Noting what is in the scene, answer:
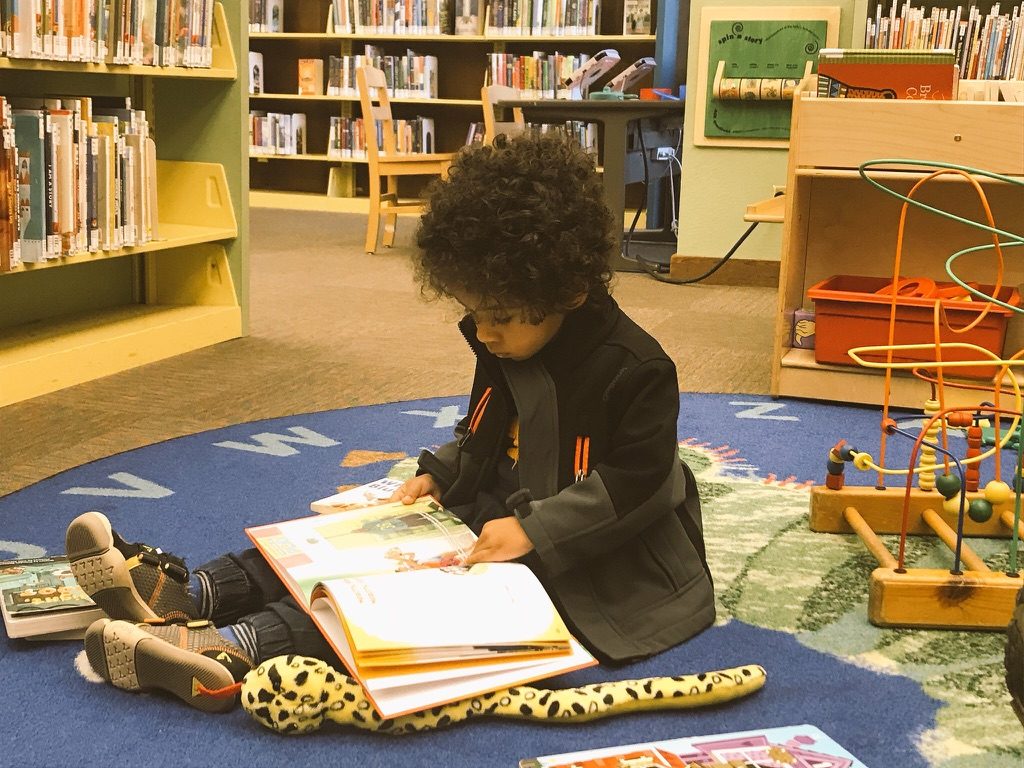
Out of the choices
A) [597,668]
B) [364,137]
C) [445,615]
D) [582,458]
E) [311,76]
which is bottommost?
[597,668]

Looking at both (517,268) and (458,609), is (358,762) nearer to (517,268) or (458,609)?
(458,609)

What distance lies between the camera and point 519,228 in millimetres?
1132

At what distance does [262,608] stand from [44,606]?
23 cm

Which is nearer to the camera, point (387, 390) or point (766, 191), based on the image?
point (387, 390)

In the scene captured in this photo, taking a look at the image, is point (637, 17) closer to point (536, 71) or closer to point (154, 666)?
point (536, 71)

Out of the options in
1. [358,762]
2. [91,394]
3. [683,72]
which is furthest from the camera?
[683,72]

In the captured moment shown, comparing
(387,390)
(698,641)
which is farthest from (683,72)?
(698,641)

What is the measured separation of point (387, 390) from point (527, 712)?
1430mm

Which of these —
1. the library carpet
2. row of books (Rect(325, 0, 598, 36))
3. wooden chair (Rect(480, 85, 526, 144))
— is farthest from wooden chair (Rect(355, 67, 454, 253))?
the library carpet

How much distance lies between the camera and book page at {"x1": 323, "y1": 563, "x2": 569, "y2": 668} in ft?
3.33

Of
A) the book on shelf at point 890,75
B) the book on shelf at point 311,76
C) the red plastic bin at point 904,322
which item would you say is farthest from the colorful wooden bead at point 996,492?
the book on shelf at point 311,76

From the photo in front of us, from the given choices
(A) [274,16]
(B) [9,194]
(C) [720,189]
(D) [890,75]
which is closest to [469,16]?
(A) [274,16]

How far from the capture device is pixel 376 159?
4.52m

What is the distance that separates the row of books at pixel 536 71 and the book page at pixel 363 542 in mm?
4814
